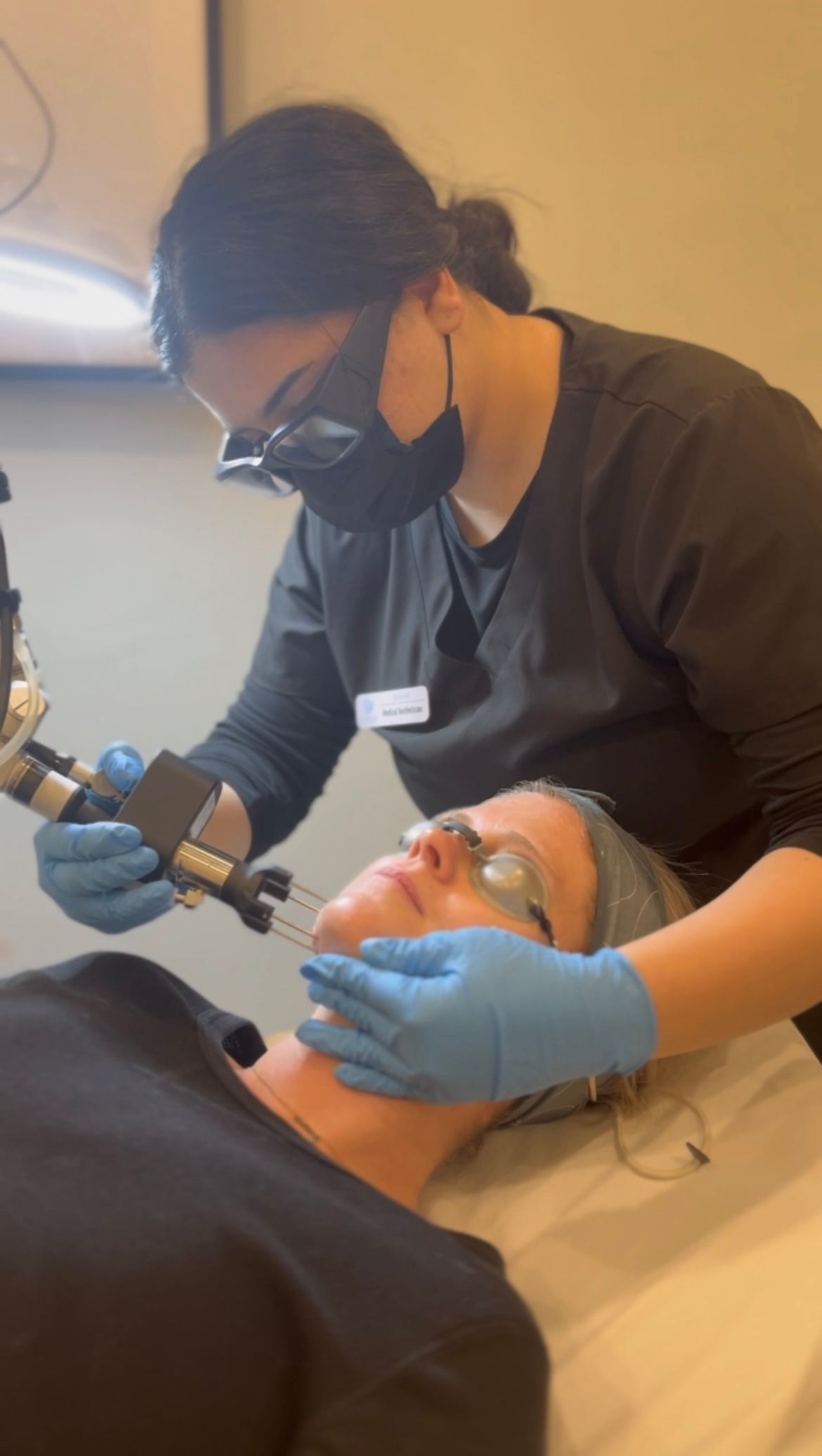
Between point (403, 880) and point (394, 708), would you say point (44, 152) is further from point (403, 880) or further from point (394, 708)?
point (403, 880)

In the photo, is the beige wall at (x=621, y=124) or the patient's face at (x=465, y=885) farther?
the beige wall at (x=621, y=124)

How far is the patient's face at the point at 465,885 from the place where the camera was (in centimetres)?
103

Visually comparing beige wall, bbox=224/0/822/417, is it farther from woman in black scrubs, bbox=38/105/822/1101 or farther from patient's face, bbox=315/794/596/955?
patient's face, bbox=315/794/596/955

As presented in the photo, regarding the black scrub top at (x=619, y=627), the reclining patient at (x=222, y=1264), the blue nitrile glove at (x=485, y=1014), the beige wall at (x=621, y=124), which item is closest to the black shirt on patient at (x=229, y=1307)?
the reclining patient at (x=222, y=1264)

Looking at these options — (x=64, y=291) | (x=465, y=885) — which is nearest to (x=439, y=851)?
(x=465, y=885)

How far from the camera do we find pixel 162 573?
197 centimetres

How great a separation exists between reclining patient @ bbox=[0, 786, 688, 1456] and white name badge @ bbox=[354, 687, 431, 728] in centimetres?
43

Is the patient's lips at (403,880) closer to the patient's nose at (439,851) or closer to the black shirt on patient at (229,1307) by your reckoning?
the patient's nose at (439,851)

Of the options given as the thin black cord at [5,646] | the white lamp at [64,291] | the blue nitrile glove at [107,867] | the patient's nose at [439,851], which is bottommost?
the blue nitrile glove at [107,867]

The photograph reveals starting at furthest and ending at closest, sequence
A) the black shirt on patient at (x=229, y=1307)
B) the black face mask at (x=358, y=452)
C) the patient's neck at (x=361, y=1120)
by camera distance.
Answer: the black face mask at (x=358, y=452) → the patient's neck at (x=361, y=1120) → the black shirt on patient at (x=229, y=1307)

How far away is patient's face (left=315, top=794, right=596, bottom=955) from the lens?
1.03m

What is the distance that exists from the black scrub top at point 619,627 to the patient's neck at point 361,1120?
0.45m

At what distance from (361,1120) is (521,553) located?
0.65 m

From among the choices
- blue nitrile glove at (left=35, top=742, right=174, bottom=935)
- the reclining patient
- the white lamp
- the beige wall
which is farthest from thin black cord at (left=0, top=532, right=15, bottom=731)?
the beige wall
